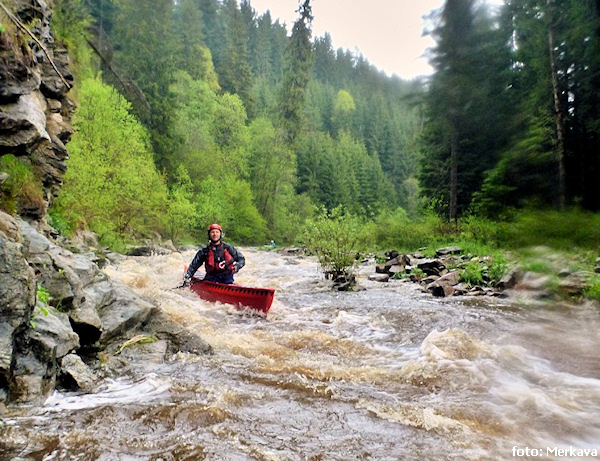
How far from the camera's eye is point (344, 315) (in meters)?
8.73

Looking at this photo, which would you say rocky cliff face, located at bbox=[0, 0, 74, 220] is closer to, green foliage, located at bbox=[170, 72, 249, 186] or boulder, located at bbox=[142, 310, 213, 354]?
boulder, located at bbox=[142, 310, 213, 354]

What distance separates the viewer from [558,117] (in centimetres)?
1290

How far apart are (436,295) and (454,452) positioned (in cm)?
785

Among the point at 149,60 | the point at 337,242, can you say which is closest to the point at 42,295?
the point at 337,242

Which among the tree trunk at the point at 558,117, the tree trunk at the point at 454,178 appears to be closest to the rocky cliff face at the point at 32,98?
the tree trunk at the point at 558,117

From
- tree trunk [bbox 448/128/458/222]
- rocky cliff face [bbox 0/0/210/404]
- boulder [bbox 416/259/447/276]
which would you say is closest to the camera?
rocky cliff face [bbox 0/0/210/404]

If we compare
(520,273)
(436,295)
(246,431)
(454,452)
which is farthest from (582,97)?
(246,431)

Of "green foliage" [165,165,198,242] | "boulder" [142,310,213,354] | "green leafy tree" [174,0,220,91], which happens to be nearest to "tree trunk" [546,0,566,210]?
"boulder" [142,310,213,354]

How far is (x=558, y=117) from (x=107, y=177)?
1894cm

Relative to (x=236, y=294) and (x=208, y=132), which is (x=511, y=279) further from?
(x=208, y=132)

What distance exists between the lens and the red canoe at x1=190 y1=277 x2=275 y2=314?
8.45 meters

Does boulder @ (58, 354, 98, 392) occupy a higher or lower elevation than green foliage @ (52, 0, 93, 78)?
lower

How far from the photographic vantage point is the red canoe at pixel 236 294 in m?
8.45

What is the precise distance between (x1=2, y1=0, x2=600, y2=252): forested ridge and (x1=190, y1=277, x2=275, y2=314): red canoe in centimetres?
579
